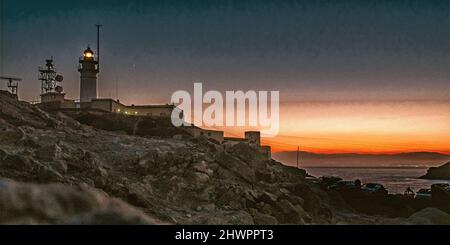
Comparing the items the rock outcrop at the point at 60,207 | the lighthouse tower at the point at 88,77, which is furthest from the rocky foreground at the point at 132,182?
the lighthouse tower at the point at 88,77

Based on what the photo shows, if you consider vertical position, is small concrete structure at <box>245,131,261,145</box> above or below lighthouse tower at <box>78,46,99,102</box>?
below

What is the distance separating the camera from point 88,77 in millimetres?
63094

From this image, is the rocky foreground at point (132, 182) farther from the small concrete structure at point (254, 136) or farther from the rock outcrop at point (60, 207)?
the small concrete structure at point (254, 136)

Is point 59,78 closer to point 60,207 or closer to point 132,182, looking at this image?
point 132,182

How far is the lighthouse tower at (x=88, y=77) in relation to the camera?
207 feet

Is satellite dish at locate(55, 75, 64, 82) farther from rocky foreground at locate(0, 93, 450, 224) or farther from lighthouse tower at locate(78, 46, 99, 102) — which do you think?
rocky foreground at locate(0, 93, 450, 224)

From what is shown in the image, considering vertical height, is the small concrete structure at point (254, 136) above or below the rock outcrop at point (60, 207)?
above

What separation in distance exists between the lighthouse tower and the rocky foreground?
24252 mm

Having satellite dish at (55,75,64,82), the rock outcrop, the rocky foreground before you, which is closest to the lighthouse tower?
satellite dish at (55,75,64,82)

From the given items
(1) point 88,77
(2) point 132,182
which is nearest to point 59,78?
(1) point 88,77

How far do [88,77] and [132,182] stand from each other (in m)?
40.8

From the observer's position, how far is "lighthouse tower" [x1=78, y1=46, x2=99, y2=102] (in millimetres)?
63094

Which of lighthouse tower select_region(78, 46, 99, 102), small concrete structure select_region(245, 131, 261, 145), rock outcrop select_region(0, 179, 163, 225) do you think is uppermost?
lighthouse tower select_region(78, 46, 99, 102)

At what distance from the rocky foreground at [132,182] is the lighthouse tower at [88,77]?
955 inches
